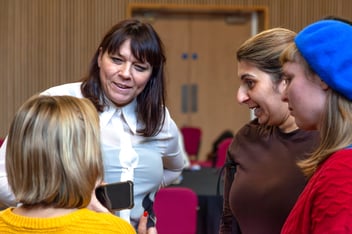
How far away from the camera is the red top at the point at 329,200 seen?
1506 mm

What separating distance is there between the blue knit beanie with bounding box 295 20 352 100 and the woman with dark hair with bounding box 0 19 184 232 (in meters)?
1.00

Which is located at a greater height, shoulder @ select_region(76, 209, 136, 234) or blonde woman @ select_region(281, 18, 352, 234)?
blonde woman @ select_region(281, 18, 352, 234)

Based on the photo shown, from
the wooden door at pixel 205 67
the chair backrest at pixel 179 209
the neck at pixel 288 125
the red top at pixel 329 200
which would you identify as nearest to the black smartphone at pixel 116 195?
the red top at pixel 329 200

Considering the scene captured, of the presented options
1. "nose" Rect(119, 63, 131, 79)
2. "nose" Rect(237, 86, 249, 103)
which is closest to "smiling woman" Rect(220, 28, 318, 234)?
"nose" Rect(237, 86, 249, 103)

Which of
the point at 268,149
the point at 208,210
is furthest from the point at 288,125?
the point at 208,210

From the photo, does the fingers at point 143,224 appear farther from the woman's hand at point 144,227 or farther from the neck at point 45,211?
the neck at point 45,211

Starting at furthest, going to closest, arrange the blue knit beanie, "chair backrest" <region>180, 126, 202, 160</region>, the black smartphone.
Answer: "chair backrest" <region>180, 126, 202, 160</region> < the black smartphone < the blue knit beanie

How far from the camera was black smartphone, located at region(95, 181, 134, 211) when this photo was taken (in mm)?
→ 1961

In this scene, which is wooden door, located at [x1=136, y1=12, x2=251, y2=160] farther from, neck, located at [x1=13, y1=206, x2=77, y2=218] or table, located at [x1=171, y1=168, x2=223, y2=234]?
neck, located at [x1=13, y1=206, x2=77, y2=218]

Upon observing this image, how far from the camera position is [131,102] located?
2668 mm

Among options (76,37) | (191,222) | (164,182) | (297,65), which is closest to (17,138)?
(297,65)

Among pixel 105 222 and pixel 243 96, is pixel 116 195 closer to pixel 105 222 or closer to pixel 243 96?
pixel 105 222

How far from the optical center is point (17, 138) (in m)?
1.67

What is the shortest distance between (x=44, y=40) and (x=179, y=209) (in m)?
5.64
